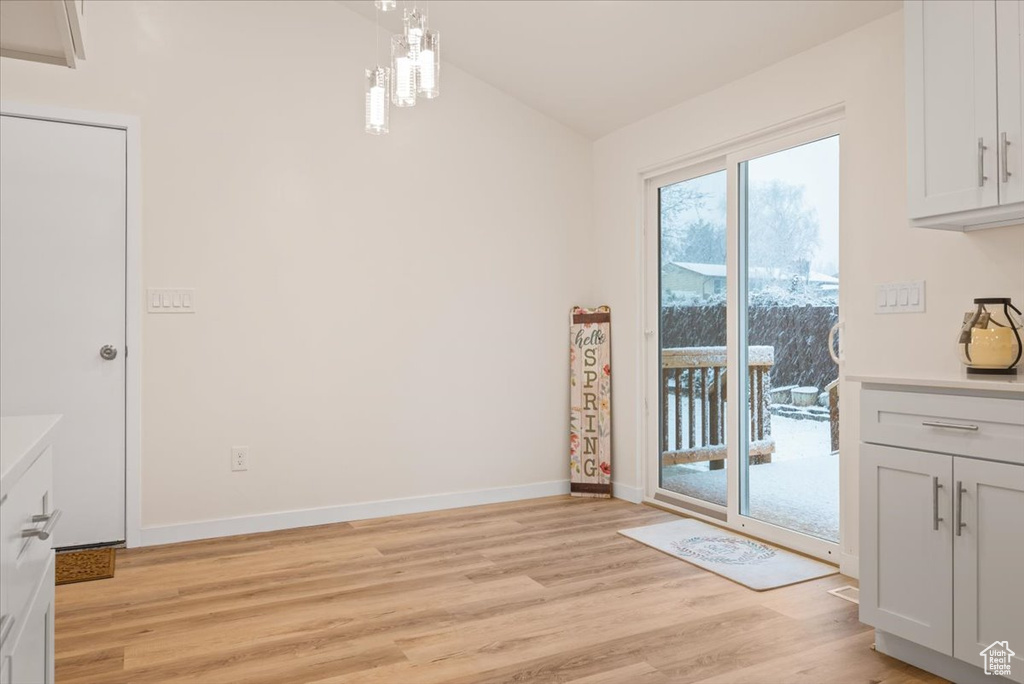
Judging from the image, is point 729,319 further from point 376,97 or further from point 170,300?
point 170,300

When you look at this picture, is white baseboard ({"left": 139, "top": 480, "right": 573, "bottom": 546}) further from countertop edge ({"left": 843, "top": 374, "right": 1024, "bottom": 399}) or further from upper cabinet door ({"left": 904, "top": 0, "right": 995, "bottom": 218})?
upper cabinet door ({"left": 904, "top": 0, "right": 995, "bottom": 218})

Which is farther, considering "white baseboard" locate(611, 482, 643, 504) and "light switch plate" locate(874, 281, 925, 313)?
"white baseboard" locate(611, 482, 643, 504)

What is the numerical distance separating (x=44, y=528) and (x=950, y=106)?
2781 millimetres

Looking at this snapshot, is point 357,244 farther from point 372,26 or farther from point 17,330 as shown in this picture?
point 17,330

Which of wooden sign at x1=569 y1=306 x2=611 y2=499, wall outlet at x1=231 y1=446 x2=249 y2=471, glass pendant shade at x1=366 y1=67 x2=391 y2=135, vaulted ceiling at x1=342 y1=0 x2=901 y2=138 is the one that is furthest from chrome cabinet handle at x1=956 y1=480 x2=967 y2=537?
wall outlet at x1=231 y1=446 x2=249 y2=471

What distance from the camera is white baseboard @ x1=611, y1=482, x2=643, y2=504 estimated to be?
4250mm

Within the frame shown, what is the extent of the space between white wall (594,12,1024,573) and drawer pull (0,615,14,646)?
259 centimetres

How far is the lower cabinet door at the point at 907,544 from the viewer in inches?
79.5

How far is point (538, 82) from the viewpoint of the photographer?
4164mm

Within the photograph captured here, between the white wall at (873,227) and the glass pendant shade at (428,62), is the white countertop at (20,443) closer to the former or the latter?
the glass pendant shade at (428,62)

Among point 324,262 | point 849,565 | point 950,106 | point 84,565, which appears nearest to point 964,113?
point 950,106

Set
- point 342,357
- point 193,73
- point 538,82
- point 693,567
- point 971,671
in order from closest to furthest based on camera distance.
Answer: point 971,671 → point 693,567 → point 193,73 → point 342,357 → point 538,82

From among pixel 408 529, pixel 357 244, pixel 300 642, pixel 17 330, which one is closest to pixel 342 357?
pixel 357 244

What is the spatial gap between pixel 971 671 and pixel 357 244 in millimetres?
3333
